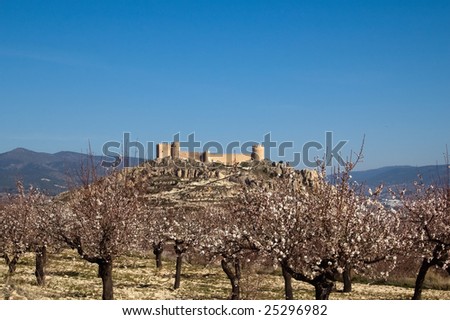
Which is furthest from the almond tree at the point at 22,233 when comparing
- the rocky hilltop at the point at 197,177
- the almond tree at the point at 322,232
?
the rocky hilltop at the point at 197,177

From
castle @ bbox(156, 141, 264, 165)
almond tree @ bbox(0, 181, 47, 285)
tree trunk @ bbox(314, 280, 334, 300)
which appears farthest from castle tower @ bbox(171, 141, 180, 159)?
tree trunk @ bbox(314, 280, 334, 300)

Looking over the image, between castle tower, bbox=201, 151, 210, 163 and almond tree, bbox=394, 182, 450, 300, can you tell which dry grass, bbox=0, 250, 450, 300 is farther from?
castle tower, bbox=201, 151, 210, 163

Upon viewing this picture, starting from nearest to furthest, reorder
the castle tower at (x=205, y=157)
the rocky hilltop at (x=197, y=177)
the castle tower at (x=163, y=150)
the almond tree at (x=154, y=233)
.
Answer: the almond tree at (x=154, y=233) → the rocky hilltop at (x=197, y=177) → the castle tower at (x=163, y=150) → the castle tower at (x=205, y=157)

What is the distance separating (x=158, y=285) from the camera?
35156 mm

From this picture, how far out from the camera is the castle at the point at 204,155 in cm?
18875

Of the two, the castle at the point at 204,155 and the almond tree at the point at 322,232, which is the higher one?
the castle at the point at 204,155

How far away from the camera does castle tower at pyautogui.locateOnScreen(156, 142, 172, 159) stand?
7411 inches

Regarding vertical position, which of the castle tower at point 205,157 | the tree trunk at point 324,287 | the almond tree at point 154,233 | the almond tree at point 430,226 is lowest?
the almond tree at point 154,233

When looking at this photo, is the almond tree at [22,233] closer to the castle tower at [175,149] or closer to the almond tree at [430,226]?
the almond tree at [430,226]

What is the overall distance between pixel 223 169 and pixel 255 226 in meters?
156

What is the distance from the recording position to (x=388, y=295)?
33.5m

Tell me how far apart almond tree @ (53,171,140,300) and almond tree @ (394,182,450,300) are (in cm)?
1207
